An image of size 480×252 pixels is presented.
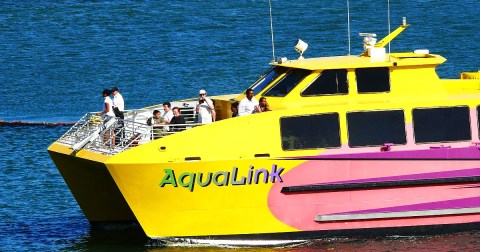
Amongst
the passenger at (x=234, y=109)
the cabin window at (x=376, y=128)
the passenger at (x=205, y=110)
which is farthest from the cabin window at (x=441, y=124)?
the passenger at (x=205, y=110)

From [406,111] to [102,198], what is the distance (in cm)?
584

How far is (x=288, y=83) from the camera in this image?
23766mm

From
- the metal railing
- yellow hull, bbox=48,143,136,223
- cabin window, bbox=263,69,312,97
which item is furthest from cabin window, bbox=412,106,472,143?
yellow hull, bbox=48,143,136,223

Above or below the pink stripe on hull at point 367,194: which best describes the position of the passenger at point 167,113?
above

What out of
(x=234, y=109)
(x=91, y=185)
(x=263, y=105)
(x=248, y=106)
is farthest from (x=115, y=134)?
(x=263, y=105)

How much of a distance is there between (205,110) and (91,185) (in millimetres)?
2534

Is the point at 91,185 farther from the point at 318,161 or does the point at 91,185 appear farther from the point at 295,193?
the point at 318,161

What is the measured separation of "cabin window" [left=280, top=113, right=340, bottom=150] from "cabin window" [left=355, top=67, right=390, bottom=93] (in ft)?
3.03

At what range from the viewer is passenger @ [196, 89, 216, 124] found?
23.9 meters

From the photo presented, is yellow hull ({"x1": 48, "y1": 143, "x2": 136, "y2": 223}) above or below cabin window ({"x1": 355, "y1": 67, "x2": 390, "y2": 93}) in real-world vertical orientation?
below

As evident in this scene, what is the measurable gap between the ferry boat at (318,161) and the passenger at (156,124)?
0.12 meters

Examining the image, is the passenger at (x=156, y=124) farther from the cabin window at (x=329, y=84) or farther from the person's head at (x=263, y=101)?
the cabin window at (x=329, y=84)

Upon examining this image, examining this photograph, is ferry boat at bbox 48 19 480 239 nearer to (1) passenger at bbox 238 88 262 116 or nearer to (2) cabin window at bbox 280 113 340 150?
(2) cabin window at bbox 280 113 340 150

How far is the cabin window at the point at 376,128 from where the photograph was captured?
22906mm
